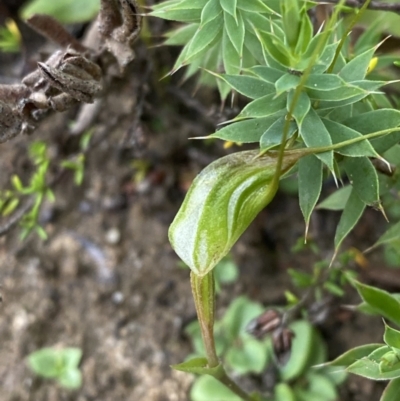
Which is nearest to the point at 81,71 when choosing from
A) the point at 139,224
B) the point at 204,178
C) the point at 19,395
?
the point at 204,178

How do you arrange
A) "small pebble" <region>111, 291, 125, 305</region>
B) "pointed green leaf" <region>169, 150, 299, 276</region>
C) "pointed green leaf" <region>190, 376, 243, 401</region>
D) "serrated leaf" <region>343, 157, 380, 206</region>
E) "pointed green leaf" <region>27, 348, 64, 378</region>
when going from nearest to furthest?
"pointed green leaf" <region>169, 150, 299, 276</region>
"serrated leaf" <region>343, 157, 380, 206</region>
"pointed green leaf" <region>190, 376, 243, 401</region>
"pointed green leaf" <region>27, 348, 64, 378</region>
"small pebble" <region>111, 291, 125, 305</region>

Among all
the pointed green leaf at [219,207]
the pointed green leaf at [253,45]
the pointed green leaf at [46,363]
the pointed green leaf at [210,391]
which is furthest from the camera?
the pointed green leaf at [46,363]

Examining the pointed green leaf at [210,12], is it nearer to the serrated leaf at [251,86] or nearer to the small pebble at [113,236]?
the serrated leaf at [251,86]

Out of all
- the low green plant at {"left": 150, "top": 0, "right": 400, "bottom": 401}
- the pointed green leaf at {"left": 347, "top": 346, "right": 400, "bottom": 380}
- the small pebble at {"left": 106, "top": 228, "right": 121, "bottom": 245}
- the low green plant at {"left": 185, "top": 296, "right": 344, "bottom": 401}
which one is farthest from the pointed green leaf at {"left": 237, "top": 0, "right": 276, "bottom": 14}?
the small pebble at {"left": 106, "top": 228, "right": 121, "bottom": 245}

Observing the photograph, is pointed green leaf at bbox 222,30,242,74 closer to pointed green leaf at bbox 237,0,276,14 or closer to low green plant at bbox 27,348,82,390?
pointed green leaf at bbox 237,0,276,14

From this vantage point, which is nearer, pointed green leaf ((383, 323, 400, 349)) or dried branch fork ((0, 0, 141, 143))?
pointed green leaf ((383, 323, 400, 349))

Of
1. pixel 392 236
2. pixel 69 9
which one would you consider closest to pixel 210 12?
pixel 392 236

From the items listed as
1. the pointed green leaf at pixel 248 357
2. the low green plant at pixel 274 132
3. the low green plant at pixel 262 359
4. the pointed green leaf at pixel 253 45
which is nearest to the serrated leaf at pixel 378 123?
the low green plant at pixel 274 132
